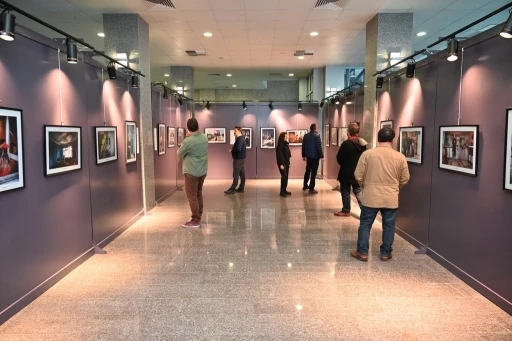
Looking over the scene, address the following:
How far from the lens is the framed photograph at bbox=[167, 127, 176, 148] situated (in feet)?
34.7

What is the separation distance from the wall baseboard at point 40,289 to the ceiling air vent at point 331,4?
640 centimetres

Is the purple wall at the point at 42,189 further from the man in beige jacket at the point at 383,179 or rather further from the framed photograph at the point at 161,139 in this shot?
the man in beige jacket at the point at 383,179

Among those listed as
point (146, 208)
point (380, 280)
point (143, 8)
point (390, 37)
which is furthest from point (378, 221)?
point (143, 8)

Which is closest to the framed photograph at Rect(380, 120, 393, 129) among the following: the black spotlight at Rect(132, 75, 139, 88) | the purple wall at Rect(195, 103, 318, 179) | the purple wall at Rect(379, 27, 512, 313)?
the purple wall at Rect(379, 27, 512, 313)

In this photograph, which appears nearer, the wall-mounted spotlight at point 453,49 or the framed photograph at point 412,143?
the wall-mounted spotlight at point 453,49

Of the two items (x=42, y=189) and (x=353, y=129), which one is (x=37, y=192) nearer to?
(x=42, y=189)

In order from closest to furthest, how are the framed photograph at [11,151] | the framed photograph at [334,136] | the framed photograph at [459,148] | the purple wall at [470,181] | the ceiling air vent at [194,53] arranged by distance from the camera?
1. the framed photograph at [11,151]
2. the purple wall at [470,181]
3. the framed photograph at [459,148]
4. the ceiling air vent at [194,53]
5. the framed photograph at [334,136]

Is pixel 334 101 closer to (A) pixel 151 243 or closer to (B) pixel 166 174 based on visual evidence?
(B) pixel 166 174

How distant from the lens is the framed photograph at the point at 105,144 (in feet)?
19.0

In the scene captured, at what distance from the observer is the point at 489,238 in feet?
13.4

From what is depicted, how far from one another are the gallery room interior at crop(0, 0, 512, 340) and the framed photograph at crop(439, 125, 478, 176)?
24 mm

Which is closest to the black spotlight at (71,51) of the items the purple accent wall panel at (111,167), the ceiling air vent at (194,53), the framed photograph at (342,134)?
the purple accent wall panel at (111,167)

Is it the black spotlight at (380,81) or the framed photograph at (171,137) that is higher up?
the black spotlight at (380,81)

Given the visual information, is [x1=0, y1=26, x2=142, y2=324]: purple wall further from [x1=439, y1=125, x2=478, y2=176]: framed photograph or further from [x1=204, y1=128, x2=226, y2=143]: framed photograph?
[x1=204, y1=128, x2=226, y2=143]: framed photograph
